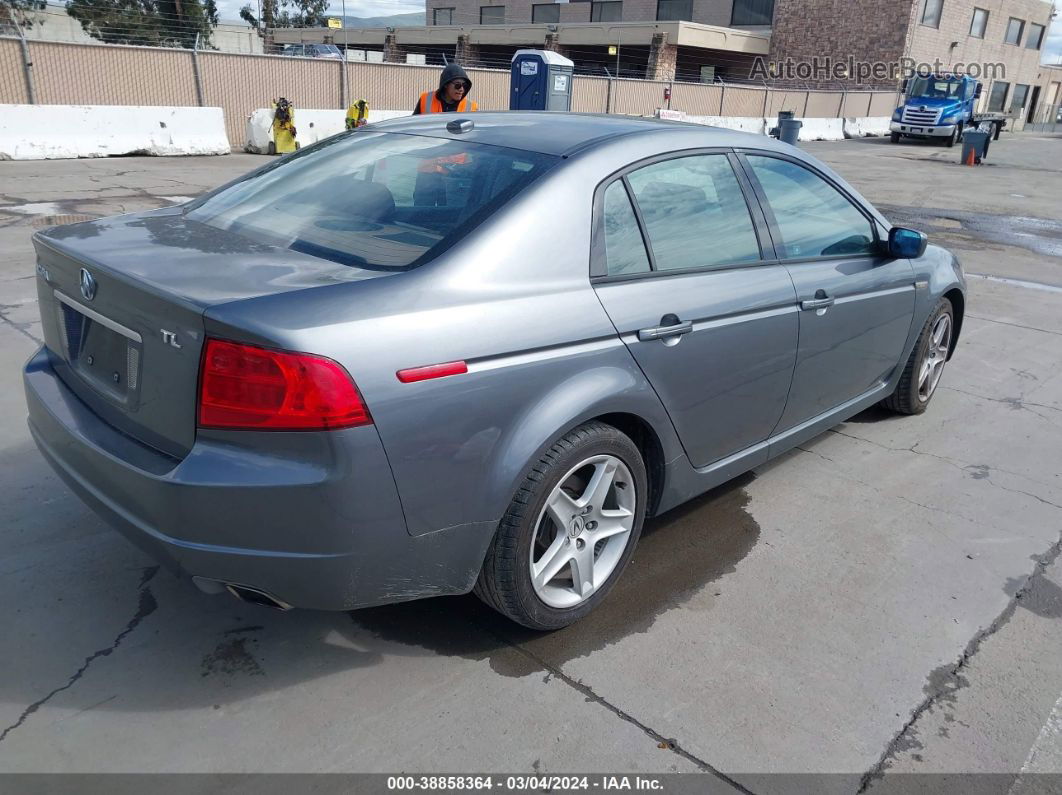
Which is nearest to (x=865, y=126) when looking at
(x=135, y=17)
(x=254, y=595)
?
(x=135, y=17)

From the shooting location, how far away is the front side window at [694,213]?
10.1ft

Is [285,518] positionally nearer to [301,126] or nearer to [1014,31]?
[301,126]

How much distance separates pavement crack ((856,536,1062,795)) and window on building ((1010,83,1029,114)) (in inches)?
2380

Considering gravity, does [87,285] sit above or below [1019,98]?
below

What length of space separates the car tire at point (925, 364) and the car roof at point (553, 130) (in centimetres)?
170

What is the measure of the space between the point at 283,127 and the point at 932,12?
38.0 metres

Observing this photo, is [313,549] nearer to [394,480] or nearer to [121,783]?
[394,480]

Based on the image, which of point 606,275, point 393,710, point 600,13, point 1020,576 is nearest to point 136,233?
point 606,275

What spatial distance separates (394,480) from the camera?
2.28 m

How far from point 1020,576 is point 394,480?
2644 millimetres

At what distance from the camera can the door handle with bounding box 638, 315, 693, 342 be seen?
2.87 meters

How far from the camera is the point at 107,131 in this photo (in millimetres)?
15641

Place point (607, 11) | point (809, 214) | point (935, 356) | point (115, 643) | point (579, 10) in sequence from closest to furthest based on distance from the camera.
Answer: point (115, 643) → point (809, 214) → point (935, 356) → point (607, 11) → point (579, 10)

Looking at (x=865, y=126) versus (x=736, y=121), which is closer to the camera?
(x=736, y=121)
